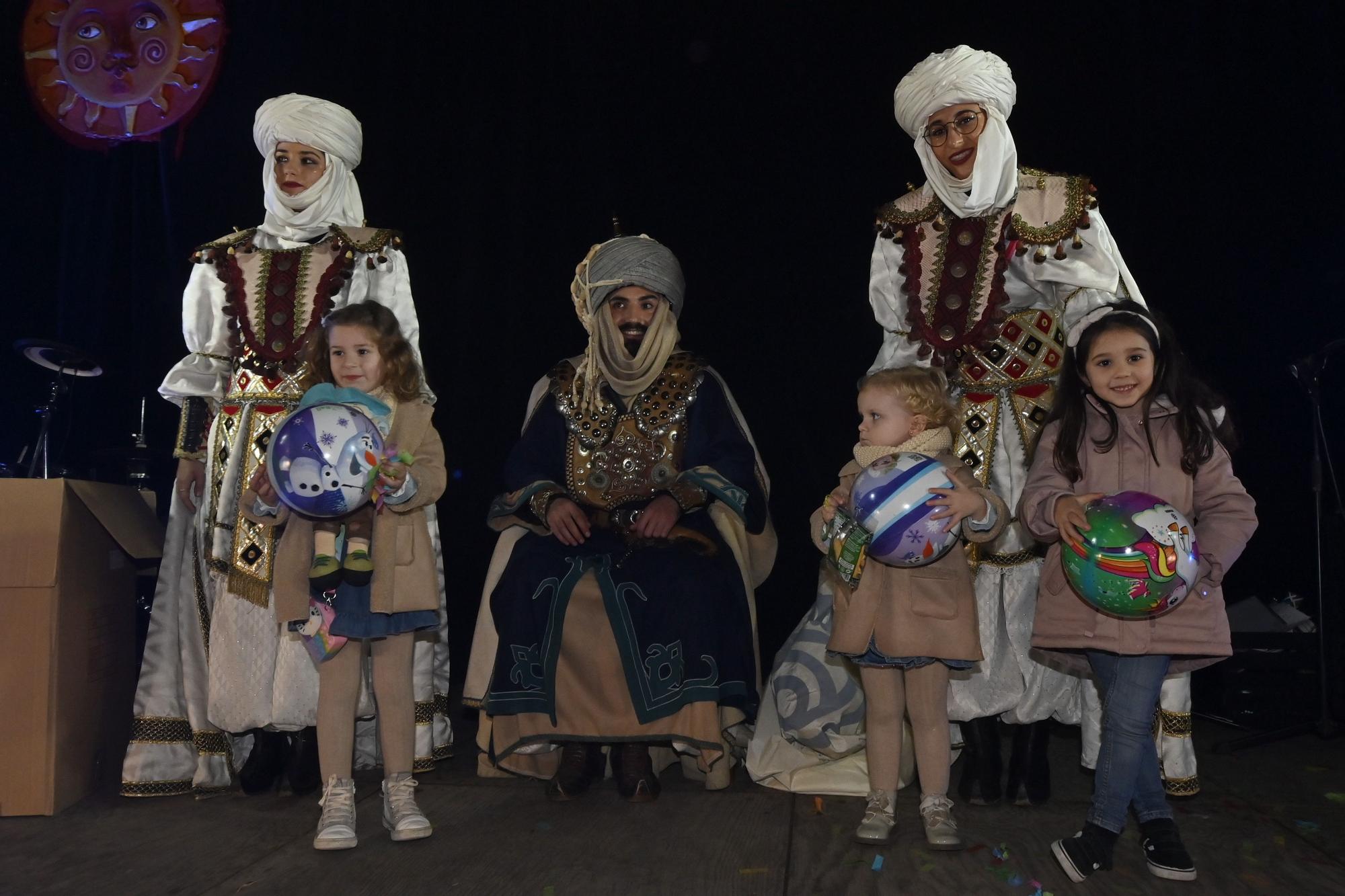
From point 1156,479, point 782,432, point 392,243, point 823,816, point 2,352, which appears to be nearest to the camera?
point 1156,479

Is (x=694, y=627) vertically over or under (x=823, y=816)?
over

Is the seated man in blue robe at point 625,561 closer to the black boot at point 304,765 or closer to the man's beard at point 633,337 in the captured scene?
the man's beard at point 633,337

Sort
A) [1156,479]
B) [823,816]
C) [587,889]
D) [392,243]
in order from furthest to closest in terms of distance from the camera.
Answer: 1. [392,243]
2. [823,816]
3. [1156,479]
4. [587,889]

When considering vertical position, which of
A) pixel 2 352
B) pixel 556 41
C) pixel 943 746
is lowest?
pixel 943 746

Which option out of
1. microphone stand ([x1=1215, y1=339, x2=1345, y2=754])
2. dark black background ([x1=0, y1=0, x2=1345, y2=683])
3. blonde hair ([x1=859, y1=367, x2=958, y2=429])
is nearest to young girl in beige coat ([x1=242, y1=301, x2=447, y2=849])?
blonde hair ([x1=859, y1=367, x2=958, y2=429])

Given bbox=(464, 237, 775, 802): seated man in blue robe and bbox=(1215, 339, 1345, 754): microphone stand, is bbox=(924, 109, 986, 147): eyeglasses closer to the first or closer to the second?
bbox=(464, 237, 775, 802): seated man in blue robe

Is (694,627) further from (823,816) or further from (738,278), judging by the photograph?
(738,278)

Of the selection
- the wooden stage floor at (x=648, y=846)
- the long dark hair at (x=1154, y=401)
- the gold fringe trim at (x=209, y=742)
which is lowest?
the wooden stage floor at (x=648, y=846)

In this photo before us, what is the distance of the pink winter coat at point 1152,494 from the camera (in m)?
2.41

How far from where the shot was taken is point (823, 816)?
9.73ft

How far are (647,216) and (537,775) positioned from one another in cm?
214

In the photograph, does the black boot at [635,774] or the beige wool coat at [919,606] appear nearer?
the beige wool coat at [919,606]

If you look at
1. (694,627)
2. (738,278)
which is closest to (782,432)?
(738,278)

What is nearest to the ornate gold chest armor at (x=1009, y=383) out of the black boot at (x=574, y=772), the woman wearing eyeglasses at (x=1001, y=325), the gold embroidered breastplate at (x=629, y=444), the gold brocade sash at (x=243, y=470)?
the woman wearing eyeglasses at (x=1001, y=325)
